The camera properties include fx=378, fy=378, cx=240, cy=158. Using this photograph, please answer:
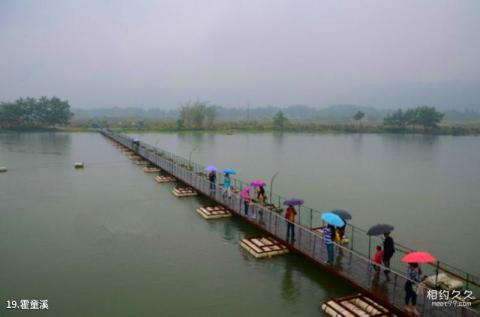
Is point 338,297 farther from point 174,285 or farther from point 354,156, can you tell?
point 354,156

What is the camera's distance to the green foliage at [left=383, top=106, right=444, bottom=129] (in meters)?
106

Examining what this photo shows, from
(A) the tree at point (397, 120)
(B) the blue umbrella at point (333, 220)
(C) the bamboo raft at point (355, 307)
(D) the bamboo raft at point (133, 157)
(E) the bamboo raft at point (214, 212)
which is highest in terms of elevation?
(A) the tree at point (397, 120)

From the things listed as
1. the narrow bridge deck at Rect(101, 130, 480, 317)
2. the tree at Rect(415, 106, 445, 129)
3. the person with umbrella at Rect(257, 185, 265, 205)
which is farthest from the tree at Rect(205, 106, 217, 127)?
the person with umbrella at Rect(257, 185, 265, 205)

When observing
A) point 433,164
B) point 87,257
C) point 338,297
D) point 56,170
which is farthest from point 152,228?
point 433,164

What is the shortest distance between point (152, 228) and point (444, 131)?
108 metres

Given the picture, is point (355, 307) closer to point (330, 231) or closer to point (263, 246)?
point (330, 231)

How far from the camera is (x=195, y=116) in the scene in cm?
11275

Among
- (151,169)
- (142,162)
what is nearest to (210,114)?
(142,162)

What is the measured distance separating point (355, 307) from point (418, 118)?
109775 mm

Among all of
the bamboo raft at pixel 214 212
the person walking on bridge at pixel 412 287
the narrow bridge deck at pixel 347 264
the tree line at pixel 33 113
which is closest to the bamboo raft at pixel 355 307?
the narrow bridge deck at pixel 347 264

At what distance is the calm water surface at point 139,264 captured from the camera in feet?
→ 34.6

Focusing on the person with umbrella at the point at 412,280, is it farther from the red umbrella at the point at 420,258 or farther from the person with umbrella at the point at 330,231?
the person with umbrella at the point at 330,231

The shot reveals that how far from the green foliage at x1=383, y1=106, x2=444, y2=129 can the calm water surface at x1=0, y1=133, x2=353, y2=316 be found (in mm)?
101283

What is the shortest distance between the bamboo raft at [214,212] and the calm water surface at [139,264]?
419 millimetres
